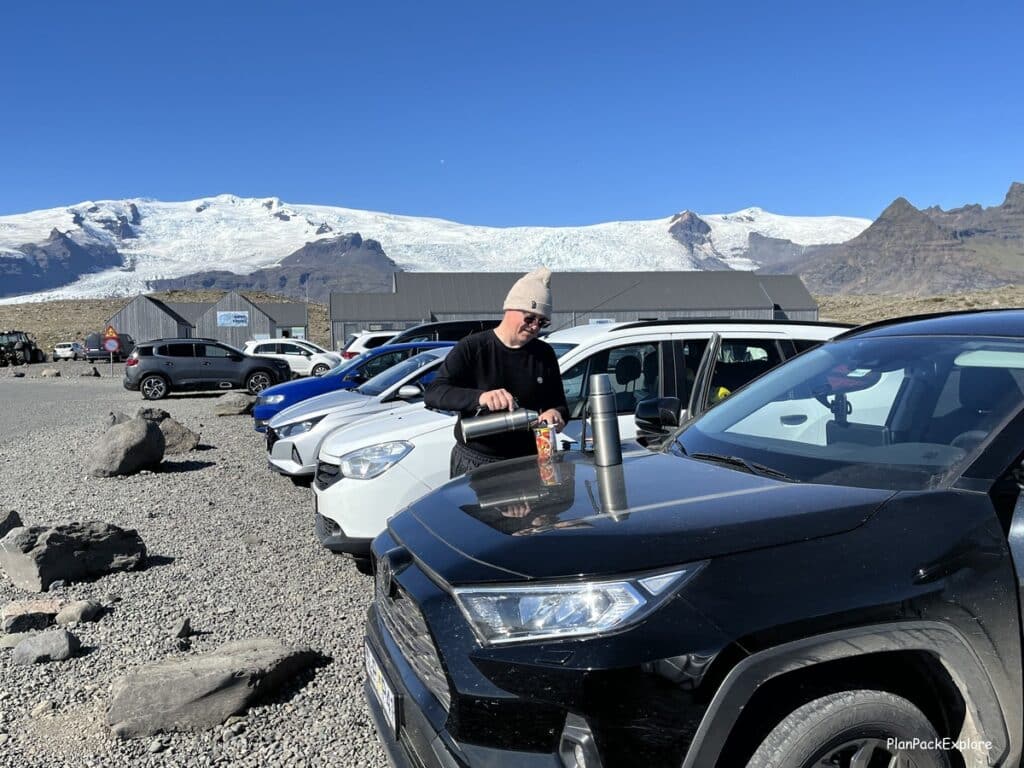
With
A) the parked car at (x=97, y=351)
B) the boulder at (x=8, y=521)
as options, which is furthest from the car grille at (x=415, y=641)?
the parked car at (x=97, y=351)

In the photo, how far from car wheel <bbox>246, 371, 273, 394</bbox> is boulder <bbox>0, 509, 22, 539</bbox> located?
17.3 meters

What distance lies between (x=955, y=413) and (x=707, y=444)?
86 cm

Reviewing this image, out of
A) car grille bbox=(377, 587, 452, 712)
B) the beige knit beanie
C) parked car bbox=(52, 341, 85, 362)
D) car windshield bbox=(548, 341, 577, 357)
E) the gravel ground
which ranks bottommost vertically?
parked car bbox=(52, 341, 85, 362)

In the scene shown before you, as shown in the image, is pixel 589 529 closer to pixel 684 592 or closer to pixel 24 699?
pixel 684 592

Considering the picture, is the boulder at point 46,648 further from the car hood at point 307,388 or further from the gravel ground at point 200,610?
the car hood at point 307,388

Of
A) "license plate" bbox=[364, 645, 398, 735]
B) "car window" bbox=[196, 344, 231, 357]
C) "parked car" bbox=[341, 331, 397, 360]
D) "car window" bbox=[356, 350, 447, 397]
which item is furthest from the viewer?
"car window" bbox=[196, 344, 231, 357]

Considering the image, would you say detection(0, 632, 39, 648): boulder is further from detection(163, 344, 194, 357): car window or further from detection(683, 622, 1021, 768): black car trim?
detection(163, 344, 194, 357): car window

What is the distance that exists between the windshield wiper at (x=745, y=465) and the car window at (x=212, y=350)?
2247 centimetres

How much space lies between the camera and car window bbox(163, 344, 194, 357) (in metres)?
23.2

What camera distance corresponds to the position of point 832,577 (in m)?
2.02

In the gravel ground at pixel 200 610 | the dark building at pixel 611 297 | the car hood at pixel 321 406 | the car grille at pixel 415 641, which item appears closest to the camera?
the car grille at pixel 415 641

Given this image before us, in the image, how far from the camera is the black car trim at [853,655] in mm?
1887

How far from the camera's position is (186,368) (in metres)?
23.2

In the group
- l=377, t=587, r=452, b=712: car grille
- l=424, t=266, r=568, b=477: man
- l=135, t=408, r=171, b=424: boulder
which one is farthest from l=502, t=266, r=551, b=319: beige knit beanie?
l=135, t=408, r=171, b=424: boulder
